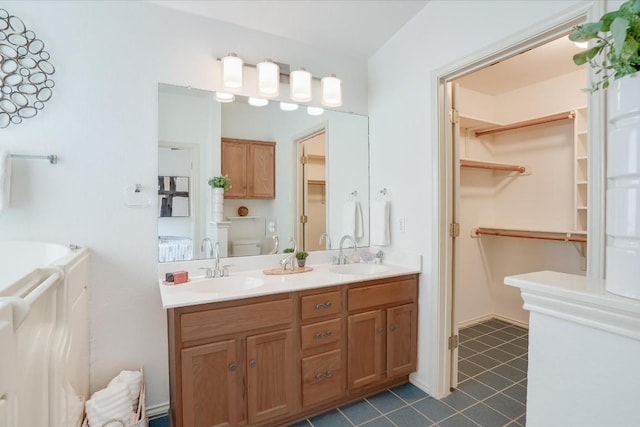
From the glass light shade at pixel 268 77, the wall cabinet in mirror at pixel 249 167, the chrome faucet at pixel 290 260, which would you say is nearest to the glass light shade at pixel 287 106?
the glass light shade at pixel 268 77

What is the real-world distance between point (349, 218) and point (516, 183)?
1964 millimetres

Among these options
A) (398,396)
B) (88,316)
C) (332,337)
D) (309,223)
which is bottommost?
(398,396)

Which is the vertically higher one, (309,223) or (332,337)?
(309,223)

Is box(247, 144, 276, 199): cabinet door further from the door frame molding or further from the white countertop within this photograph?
the door frame molding

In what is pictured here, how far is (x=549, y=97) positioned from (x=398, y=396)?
300cm

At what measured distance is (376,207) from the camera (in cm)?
254

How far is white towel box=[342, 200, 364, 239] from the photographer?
8.73 feet

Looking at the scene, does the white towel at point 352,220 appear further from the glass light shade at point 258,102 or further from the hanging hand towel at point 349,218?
the glass light shade at point 258,102

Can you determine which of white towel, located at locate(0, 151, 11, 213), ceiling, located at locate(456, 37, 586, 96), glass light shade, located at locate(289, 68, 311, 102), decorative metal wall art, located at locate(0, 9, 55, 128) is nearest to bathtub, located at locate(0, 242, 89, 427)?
white towel, located at locate(0, 151, 11, 213)

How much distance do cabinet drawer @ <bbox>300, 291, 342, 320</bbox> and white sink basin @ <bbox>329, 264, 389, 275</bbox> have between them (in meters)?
0.41

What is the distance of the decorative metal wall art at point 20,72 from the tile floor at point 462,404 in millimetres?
1844

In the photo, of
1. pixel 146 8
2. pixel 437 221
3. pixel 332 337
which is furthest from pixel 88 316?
pixel 437 221

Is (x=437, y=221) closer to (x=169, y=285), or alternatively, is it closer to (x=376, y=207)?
(x=376, y=207)

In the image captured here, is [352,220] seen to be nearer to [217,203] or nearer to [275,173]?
[275,173]
